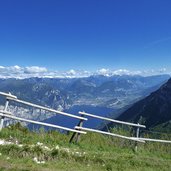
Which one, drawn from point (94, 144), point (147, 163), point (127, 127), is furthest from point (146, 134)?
point (147, 163)

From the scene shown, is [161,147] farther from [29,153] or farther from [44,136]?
[29,153]

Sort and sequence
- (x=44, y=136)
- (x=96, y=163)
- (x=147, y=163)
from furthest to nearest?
1. (x=44, y=136)
2. (x=147, y=163)
3. (x=96, y=163)

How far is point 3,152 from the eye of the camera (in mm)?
11922

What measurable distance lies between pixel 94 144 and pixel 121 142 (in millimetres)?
2273

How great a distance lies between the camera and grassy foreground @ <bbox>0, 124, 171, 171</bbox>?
37.2 ft

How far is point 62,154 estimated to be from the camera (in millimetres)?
12617

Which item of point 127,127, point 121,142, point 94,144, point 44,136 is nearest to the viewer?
point 44,136

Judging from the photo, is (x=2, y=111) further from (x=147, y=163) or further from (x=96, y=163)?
(x=147, y=163)

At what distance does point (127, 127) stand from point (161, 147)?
2.51 m

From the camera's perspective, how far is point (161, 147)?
19203 mm

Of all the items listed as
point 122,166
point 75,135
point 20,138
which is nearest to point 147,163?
point 122,166

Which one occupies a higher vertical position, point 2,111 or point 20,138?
point 2,111

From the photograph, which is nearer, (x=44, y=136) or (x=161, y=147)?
(x=44, y=136)

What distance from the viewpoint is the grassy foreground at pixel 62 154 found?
11.4 metres
